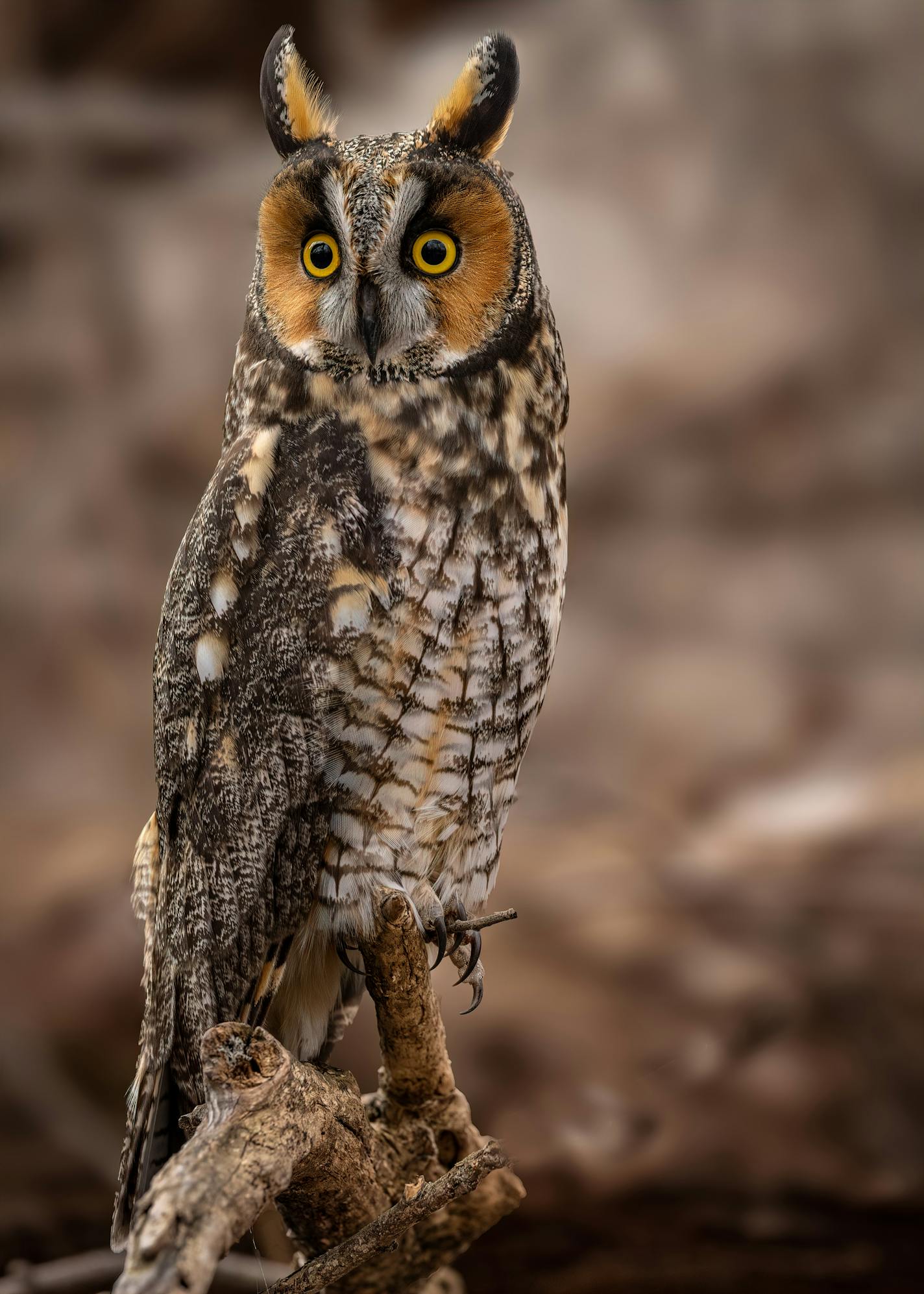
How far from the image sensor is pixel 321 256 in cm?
105

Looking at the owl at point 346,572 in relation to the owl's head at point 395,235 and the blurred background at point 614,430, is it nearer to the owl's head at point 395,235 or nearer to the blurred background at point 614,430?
the owl's head at point 395,235

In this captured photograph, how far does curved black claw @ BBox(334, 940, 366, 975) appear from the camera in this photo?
1.16m

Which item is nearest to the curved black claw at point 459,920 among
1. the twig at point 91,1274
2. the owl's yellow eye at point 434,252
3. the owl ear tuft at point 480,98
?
the twig at point 91,1274

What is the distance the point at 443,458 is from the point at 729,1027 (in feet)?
5.83

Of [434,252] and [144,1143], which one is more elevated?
[434,252]

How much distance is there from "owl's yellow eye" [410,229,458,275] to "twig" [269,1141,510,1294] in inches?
33.1

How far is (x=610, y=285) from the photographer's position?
264cm

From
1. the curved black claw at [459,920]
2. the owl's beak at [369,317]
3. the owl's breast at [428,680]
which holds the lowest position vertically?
the curved black claw at [459,920]

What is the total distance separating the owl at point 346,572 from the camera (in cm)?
106

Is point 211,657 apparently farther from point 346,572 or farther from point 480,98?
point 480,98

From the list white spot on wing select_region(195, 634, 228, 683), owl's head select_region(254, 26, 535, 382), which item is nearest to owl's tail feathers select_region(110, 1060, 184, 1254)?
white spot on wing select_region(195, 634, 228, 683)

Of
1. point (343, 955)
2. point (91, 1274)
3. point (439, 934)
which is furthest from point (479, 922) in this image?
point (91, 1274)

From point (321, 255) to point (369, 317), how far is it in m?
0.10

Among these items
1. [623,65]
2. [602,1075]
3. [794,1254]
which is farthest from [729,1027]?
[623,65]
